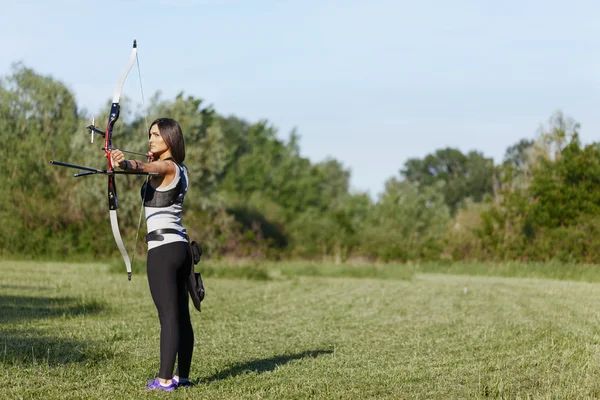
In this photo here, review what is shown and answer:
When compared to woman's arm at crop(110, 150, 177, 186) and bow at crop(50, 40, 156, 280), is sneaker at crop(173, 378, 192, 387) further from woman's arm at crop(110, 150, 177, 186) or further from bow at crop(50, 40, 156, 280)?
woman's arm at crop(110, 150, 177, 186)

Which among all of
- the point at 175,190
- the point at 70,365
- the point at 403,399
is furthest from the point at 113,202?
the point at 403,399

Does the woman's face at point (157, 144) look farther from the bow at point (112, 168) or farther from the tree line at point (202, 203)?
the tree line at point (202, 203)

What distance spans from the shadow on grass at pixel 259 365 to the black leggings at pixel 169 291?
598 mm

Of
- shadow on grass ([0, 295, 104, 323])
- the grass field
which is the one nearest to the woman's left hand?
the grass field

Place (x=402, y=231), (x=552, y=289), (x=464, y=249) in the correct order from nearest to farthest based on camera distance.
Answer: (x=552, y=289) → (x=464, y=249) → (x=402, y=231)

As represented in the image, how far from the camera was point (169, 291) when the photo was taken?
252 inches

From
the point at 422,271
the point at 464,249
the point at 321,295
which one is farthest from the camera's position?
the point at 464,249

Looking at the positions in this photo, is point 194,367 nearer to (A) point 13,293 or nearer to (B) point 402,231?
(A) point 13,293

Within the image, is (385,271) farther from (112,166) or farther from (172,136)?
(112,166)

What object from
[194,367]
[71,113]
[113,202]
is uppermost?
[71,113]

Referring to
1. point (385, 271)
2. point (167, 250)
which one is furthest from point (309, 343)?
point (385, 271)

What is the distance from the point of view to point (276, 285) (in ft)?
68.5

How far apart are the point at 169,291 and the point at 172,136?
4.01 feet

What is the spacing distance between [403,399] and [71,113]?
34784mm
